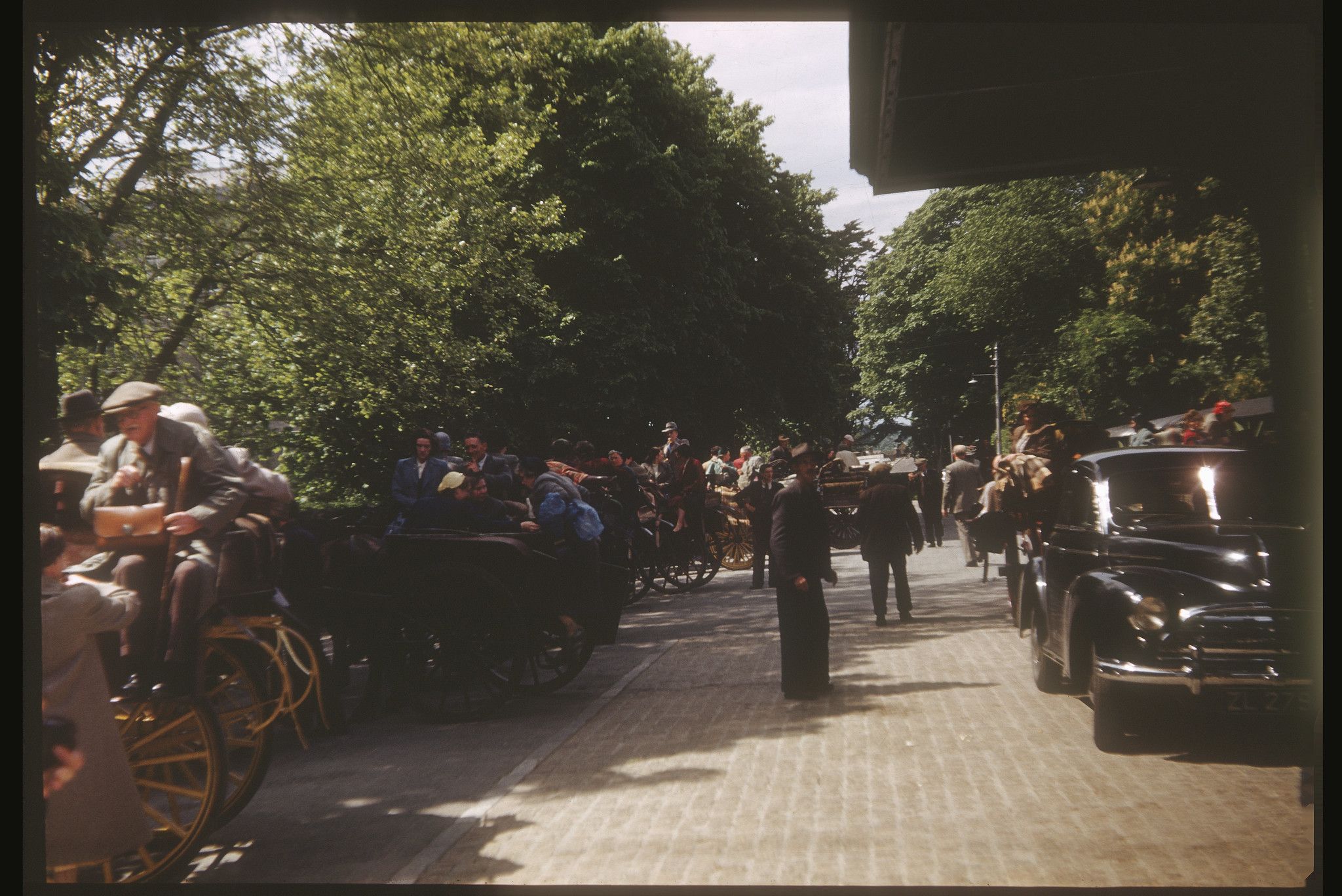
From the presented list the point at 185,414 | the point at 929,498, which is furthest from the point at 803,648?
the point at 929,498

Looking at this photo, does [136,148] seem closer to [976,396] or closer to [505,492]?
[505,492]

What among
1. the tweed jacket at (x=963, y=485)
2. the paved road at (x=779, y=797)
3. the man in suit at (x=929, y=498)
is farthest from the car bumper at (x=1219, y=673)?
the man in suit at (x=929, y=498)

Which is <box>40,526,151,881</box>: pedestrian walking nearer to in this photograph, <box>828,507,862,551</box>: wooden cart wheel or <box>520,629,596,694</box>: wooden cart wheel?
<box>520,629,596,694</box>: wooden cart wheel

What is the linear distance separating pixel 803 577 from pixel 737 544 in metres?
10.9

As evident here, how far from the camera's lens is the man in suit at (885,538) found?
43.0ft

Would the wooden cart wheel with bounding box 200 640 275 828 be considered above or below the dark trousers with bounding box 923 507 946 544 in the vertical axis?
below

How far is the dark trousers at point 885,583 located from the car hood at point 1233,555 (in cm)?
519

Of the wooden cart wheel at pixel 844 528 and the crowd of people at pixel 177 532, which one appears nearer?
the crowd of people at pixel 177 532

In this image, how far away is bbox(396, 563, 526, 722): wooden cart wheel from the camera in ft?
27.7

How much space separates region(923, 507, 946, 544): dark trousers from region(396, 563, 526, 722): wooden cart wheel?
1730 cm

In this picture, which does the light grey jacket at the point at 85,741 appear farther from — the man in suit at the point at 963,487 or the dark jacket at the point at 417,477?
the man in suit at the point at 963,487

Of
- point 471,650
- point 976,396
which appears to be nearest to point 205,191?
point 471,650

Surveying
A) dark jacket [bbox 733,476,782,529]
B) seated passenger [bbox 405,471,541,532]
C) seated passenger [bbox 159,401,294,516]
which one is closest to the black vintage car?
seated passenger [bbox 405,471,541,532]

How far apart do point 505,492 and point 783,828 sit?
6056mm
